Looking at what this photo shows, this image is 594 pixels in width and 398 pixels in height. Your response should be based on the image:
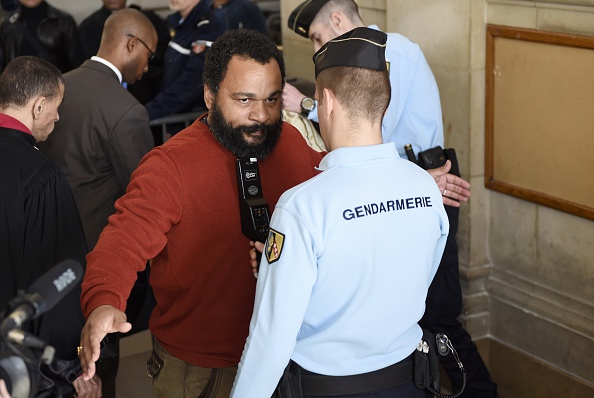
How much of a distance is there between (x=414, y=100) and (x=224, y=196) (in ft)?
5.41

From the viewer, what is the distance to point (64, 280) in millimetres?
1846

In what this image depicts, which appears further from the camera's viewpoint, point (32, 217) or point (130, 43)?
point (130, 43)

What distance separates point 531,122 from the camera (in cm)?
432

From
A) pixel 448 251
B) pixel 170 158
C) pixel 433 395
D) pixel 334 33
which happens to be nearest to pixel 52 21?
pixel 334 33

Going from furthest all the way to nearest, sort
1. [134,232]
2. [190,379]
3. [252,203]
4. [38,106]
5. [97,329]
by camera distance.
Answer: [38,106] → [190,379] → [252,203] → [134,232] → [97,329]

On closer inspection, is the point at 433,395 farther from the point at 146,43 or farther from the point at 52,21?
the point at 52,21

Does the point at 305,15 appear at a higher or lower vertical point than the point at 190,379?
higher

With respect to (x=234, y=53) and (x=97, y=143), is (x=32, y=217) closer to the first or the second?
(x=97, y=143)

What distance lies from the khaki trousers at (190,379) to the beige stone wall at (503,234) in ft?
6.41

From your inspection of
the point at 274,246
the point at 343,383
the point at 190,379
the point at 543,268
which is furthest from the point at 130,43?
the point at 343,383

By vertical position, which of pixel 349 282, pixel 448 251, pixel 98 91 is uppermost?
pixel 98 91

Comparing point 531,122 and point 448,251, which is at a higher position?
point 531,122

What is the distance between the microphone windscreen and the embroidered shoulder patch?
2.18ft

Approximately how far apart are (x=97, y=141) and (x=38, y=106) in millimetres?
675
